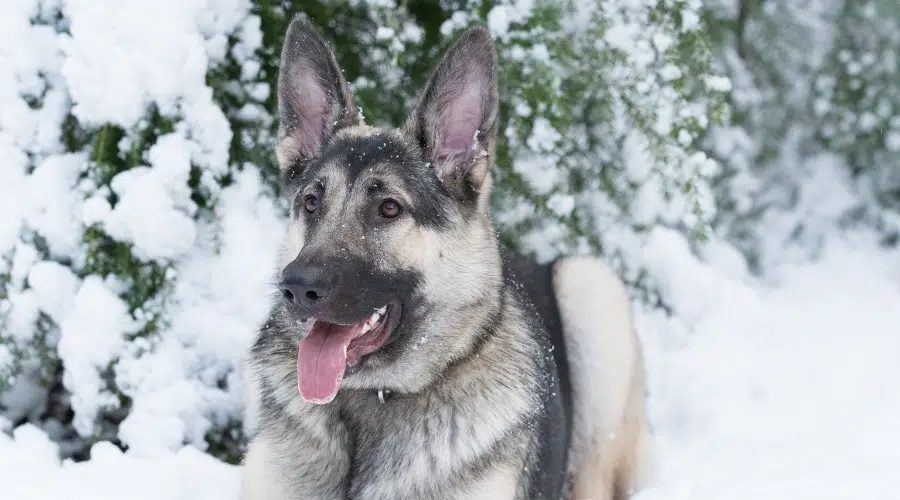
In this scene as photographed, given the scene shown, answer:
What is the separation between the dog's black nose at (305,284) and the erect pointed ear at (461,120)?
27.8 inches

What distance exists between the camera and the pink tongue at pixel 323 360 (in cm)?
272

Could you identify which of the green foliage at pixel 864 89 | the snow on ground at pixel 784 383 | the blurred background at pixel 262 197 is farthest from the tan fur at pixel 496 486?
the green foliage at pixel 864 89

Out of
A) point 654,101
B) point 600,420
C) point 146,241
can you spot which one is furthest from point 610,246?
point 146,241

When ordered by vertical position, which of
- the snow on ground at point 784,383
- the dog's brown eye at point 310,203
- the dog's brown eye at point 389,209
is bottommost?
the snow on ground at point 784,383

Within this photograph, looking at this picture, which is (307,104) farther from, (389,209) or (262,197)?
(262,197)

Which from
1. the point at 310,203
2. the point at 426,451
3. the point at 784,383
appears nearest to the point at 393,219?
the point at 310,203

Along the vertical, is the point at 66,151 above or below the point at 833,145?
above

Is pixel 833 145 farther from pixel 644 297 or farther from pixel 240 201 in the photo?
pixel 240 201

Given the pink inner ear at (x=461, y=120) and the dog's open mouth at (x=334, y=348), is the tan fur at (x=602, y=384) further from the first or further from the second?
the dog's open mouth at (x=334, y=348)

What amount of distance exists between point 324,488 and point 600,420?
4.99ft

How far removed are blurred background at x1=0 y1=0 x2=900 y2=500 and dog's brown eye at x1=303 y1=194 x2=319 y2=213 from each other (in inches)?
35.5

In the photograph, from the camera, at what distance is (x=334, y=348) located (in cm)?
277

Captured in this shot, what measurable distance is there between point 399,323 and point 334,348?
0.25 m

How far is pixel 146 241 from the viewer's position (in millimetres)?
3914
